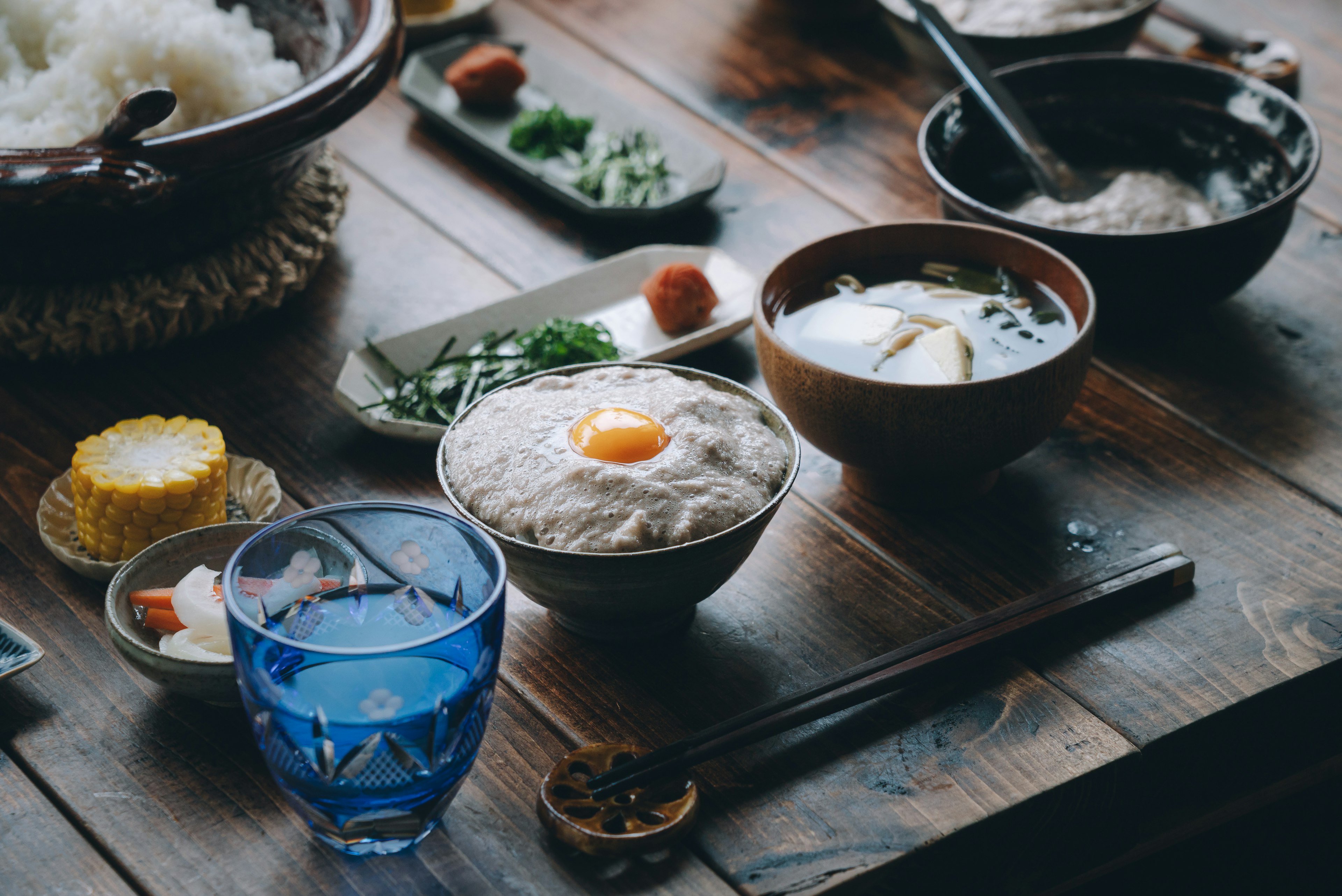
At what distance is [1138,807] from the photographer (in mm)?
1185

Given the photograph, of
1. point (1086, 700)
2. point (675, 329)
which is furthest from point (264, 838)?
point (675, 329)

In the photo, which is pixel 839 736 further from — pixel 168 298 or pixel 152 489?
pixel 168 298

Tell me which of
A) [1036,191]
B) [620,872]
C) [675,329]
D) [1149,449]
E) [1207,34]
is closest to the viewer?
[620,872]

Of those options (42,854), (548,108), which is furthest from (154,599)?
→ (548,108)

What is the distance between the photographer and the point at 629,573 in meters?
1.08

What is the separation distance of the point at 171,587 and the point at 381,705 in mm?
459

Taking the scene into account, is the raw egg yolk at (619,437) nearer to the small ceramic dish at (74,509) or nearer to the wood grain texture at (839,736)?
the wood grain texture at (839,736)

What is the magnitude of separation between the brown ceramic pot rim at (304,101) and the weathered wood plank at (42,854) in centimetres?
74

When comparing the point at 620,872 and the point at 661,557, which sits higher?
the point at 661,557

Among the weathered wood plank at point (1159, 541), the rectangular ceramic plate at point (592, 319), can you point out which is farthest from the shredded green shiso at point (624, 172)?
the weathered wood plank at point (1159, 541)

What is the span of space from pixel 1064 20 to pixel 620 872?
1.84m

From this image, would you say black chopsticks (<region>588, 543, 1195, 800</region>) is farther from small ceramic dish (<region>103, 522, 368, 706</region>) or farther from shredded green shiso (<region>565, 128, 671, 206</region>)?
shredded green shiso (<region>565, 128, 671, 206</region>)

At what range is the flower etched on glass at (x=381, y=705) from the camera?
90 cm

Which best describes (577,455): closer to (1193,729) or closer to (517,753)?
(517,753)
